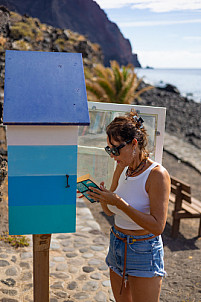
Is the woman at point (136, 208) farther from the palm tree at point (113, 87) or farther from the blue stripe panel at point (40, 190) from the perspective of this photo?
the palm tree at point (113, 87)

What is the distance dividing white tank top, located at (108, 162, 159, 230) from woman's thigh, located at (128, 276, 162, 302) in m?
0.32

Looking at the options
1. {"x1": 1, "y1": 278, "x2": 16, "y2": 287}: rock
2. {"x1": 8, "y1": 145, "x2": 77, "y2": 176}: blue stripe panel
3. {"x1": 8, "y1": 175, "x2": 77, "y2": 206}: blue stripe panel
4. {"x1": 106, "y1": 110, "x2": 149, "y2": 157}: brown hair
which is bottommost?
{"x1": 1, "y1": 278, "x2": 16, "y2": 287}: rock

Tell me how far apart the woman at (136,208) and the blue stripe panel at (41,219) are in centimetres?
37

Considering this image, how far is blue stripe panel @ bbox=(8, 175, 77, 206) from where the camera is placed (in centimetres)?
224

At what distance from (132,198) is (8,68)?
4.07ft

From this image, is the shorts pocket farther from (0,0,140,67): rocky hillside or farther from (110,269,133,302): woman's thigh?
(0,0,140,67): rocky hillside

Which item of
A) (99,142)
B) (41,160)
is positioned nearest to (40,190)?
(41,160)

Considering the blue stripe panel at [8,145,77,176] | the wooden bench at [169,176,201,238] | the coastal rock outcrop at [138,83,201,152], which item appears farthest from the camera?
the coastal rock outcrop at [138,83,201,152]

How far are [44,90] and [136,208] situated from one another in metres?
1.00

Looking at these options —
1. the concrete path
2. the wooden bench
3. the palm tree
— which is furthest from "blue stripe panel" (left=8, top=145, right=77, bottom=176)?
the palm tree

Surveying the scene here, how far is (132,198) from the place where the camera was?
209cm

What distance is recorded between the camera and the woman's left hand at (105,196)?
6.49ft

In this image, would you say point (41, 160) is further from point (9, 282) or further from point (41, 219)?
point (9, 282)

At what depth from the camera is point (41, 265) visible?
101 inches
